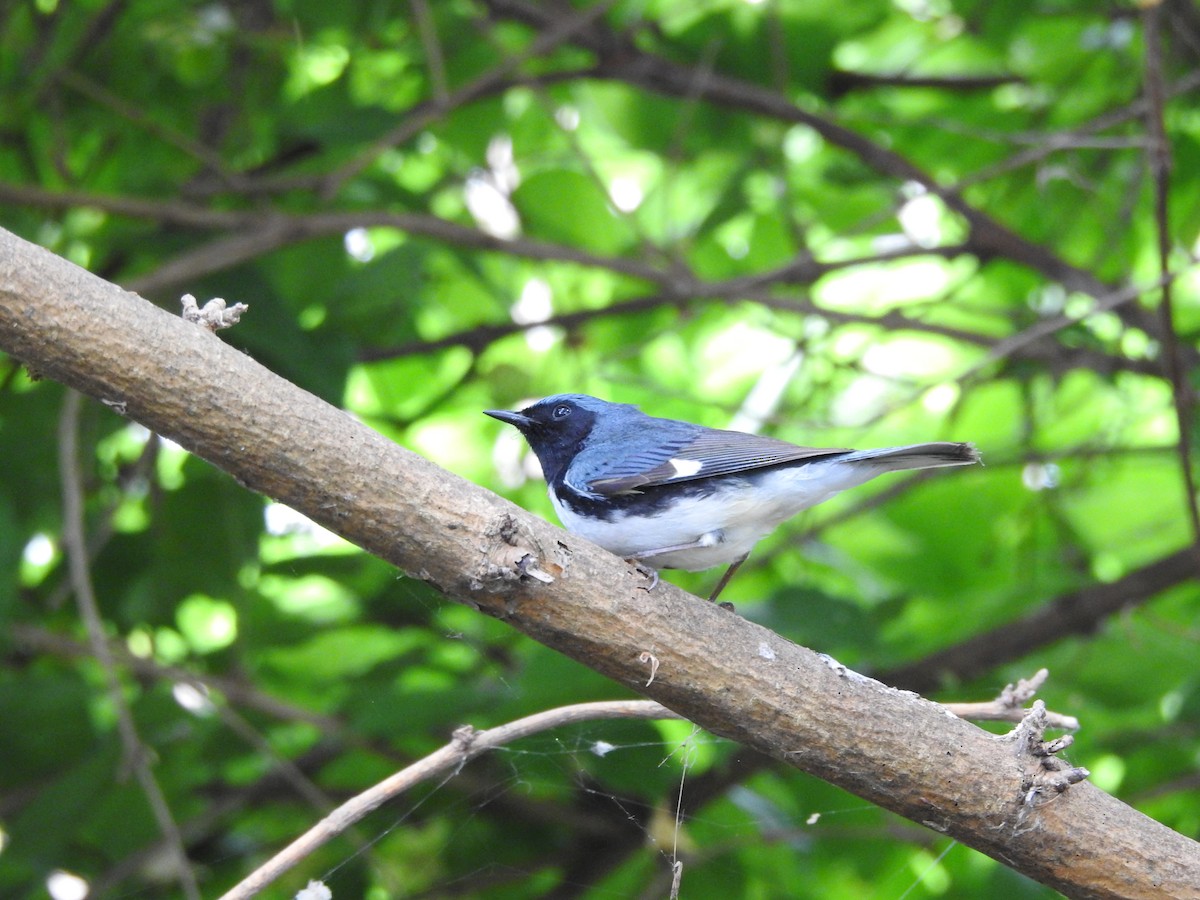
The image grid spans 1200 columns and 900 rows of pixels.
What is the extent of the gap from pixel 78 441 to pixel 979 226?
3.54 metres

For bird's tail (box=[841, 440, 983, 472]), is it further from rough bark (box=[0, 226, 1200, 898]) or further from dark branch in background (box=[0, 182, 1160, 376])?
dark branch in background (box=[0, 182, 1160, 376])

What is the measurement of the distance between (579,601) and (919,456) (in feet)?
3.63

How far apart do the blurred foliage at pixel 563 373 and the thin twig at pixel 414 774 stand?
1268 mm

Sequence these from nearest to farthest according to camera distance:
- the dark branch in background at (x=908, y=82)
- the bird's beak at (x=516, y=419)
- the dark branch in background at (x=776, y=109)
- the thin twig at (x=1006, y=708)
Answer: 1. the thin twig at (x=1006, y=708)
2. the bird's beak at (x=516, y=419)
3. the dark branch in background at (x=776, y=109)
4. the dark branch in background at (x=908, y=82)

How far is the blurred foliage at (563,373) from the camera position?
426cm

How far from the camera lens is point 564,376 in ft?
18.4

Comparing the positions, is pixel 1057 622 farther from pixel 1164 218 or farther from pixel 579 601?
pixel 579 601

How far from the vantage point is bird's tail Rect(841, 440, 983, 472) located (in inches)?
109

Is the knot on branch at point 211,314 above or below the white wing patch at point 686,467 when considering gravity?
above

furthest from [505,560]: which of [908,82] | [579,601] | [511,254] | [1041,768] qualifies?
[908,82]

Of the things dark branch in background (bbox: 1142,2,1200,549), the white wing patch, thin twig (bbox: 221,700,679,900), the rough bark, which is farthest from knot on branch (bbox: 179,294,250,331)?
dark branch in background (bbox: 1142,2,1200,549)

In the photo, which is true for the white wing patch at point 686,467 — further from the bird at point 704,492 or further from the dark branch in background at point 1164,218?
the dark branch in background at point 1164,218

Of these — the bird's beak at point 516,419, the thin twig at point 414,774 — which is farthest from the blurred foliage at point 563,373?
the thin twig at point 414,774

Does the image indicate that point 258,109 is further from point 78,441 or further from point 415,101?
point 78,441
